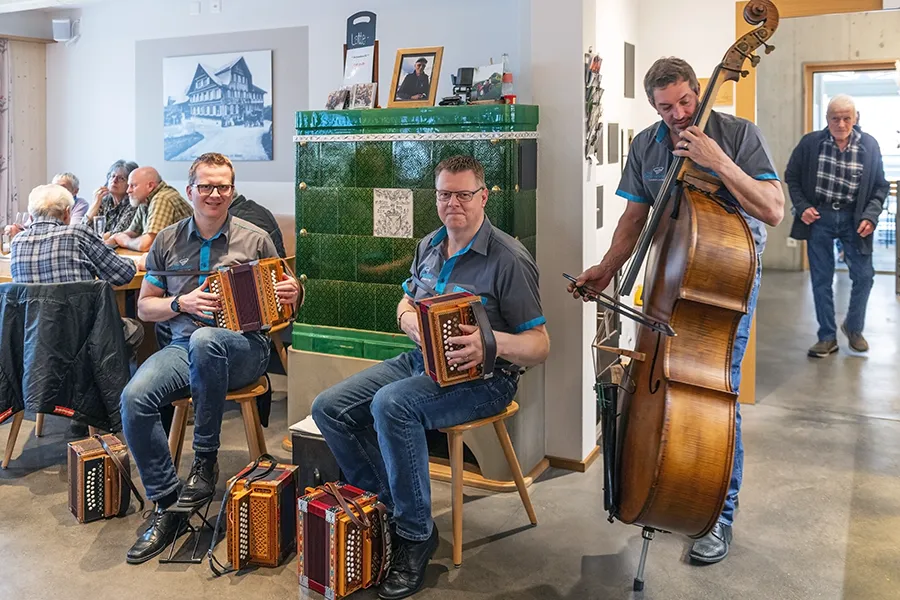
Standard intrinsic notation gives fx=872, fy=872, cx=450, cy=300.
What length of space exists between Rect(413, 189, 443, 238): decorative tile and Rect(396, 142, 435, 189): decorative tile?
35mm

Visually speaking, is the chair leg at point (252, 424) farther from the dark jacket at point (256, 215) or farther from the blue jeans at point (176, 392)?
the dark jacket at point (256, 215)

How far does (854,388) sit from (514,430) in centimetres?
240

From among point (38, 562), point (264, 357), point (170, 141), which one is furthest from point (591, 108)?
point (170, 141)

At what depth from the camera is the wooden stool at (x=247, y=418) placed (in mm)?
3083

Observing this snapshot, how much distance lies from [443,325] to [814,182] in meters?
3.35

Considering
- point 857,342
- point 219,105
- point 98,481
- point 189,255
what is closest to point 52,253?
point 189,255

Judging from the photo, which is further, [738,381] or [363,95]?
[363,95]

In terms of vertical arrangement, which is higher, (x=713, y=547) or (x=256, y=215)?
(x=256, y=215)

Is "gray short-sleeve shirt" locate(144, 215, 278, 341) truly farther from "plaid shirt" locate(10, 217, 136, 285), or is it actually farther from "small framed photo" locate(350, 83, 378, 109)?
"small framed photo" locate(350, 83, 378, 109)

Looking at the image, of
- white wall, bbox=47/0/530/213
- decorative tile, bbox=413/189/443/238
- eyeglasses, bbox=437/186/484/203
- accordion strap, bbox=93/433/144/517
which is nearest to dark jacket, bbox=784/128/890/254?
white wall, bbox=47/0/530/213

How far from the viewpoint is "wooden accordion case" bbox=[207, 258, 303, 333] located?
2.97m

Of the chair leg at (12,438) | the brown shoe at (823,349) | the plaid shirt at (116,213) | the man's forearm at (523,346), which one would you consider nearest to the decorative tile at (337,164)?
the man's forearm at (523,346)

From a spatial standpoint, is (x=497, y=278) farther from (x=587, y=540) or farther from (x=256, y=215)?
(x=256, y=215)

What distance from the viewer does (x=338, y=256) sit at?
11.9 ft
